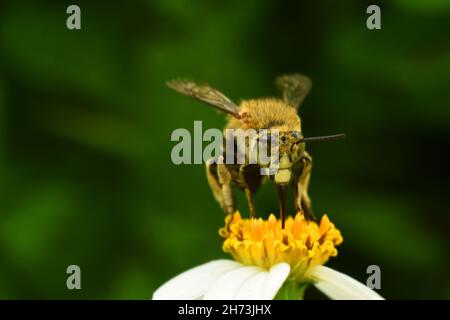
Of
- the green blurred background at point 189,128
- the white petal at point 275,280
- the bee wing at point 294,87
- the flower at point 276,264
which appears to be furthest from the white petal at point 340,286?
the green blurred background at point 189,128

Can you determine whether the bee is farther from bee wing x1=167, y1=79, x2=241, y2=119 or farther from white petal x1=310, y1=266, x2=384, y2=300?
white petal x1=310, y1=266, x2=384, y2=300

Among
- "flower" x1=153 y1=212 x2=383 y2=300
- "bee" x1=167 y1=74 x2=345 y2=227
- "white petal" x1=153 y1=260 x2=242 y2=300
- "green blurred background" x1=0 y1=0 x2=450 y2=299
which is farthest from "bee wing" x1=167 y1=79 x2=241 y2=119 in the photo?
"green blurred background" x1=0 y1=0 x2=450 y2=299

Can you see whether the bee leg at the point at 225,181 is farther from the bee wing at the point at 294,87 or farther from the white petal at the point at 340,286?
the bee wing at the point at 294,87

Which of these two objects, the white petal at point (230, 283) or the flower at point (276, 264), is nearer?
the white petal at point (230, 283)

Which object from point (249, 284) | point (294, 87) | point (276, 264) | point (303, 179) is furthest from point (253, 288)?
point (294, 87)

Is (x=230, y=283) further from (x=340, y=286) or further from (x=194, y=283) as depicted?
(x=340, y=286)
